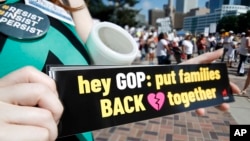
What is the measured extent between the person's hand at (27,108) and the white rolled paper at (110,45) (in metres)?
0.31

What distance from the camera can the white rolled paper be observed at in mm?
686

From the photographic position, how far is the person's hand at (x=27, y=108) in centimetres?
34

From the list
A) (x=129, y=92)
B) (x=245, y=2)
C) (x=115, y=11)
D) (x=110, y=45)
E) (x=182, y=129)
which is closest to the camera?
(x=129, y=92)

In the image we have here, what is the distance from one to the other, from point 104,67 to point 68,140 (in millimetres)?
193

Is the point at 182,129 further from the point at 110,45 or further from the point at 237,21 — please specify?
the point at 237,21

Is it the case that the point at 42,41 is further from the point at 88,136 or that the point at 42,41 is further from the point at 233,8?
the point at 233,8

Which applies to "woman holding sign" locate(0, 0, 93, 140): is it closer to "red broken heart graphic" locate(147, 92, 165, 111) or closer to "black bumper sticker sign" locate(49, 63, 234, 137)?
"black bumper sticker sign" locate(49, 63, 234, 137)

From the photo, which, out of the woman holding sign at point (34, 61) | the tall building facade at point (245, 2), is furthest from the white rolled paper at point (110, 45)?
the tall building facade at point (245, 2)

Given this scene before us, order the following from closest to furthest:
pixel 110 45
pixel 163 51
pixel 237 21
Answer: pixel 110 45 → pixel 163 51 → pixel 237 21

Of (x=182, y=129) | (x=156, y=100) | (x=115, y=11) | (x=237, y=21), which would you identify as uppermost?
(x=156, y=100)

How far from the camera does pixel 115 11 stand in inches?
1379

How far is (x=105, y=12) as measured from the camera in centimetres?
3438

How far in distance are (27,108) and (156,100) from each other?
331 mm

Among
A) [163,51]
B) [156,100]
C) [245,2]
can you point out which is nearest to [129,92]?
[156,100]
